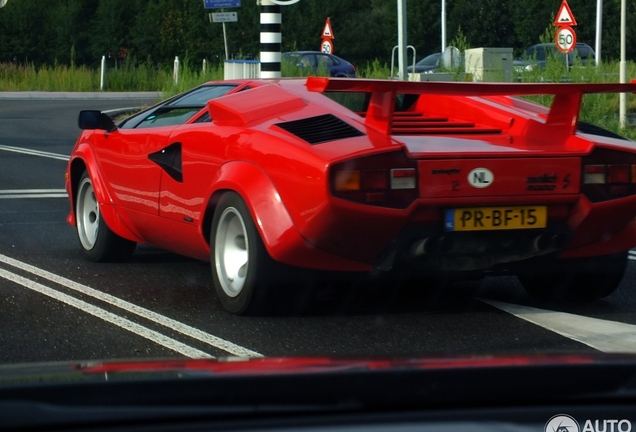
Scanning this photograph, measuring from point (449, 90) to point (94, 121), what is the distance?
2669mm

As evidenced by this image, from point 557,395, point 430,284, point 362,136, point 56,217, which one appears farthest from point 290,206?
point 56,217

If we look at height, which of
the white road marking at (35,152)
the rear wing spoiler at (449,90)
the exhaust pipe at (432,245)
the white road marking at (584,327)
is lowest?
the white road marking at (584,327)

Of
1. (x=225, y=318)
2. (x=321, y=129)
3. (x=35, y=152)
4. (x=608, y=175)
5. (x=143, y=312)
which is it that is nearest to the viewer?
(x=321, y=129)

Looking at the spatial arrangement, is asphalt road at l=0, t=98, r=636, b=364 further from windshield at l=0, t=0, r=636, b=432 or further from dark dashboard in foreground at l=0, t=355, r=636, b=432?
dark dashboard in foreground at l=0, t=355, r=636, b=432

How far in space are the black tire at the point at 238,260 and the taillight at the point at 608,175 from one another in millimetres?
1475

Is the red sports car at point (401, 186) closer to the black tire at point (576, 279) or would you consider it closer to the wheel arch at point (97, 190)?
the black tire at point (576, 279)

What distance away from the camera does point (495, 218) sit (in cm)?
529

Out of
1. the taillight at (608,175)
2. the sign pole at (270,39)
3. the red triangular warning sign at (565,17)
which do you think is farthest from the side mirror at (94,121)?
the red triangular warning sign at (565,17)

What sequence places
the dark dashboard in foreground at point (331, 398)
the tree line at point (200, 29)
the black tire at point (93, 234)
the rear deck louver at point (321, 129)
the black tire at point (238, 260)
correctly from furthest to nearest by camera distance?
the tree line at point (200, 29) → the black tire at point (93, 234) → the black tire at point (238, 260) → the rear deck louver at point (321, 129) → the dark dashboard in foreground at point (331, 398)

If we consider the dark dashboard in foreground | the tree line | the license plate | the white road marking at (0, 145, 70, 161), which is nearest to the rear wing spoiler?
the license plate

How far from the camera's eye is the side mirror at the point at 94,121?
700 cm

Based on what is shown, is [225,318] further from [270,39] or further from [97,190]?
[270,39]

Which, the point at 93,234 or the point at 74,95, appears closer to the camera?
the point at 93,234

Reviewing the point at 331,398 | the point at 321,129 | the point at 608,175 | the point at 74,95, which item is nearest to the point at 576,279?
the point at 608,175
